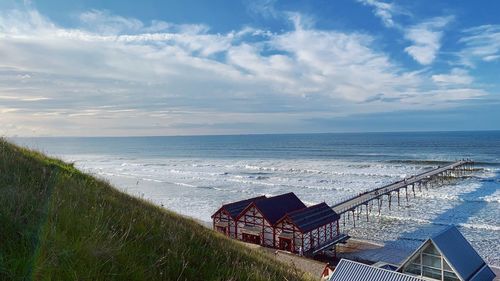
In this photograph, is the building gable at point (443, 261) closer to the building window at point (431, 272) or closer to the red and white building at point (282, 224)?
the building window at point (431, 272)

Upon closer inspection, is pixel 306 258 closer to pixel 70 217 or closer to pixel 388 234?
pixel 388 234

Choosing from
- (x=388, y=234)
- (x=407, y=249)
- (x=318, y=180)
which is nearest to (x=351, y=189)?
(x=318, y=180)

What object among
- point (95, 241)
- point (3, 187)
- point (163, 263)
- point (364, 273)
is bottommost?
point (364, 273)

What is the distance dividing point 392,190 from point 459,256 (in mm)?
26526

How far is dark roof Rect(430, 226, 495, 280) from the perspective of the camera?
663 inches

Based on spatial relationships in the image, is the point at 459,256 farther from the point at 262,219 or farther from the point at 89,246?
the point at 89,246

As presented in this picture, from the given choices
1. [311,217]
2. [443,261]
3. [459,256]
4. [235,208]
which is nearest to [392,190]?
[311,217]

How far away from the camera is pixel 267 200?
3042 centimetres

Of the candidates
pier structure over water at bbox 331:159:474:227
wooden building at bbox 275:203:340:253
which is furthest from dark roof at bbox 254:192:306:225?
pier structure over water at bbox 331:159:474:227

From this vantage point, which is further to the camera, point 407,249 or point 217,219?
point 217,219

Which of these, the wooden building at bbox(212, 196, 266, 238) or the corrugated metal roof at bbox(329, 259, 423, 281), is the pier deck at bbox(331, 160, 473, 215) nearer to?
the wooden building at bbox(212, 196, 266, 238)

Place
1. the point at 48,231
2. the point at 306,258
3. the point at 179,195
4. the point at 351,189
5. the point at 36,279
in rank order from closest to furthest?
1. the point at 36,279
2. the point at 48,231
3. the point at 306,258
4. the point at 179,195
5. the point at 351,189

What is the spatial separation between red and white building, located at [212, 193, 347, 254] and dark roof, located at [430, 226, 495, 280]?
1068 cm

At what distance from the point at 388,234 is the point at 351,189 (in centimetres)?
1955
